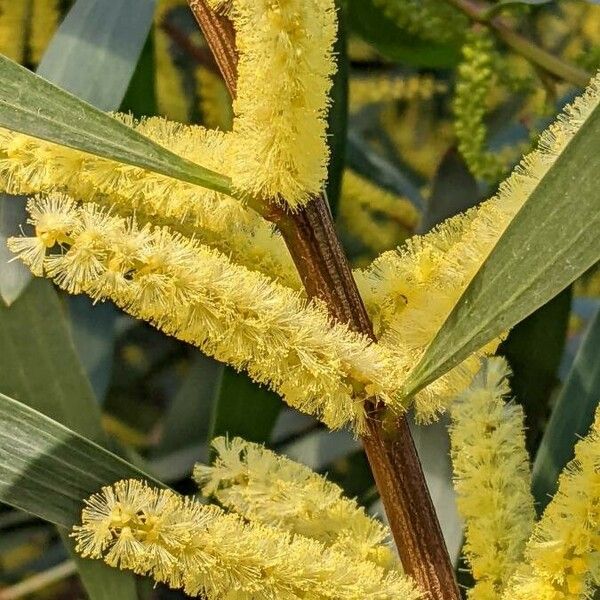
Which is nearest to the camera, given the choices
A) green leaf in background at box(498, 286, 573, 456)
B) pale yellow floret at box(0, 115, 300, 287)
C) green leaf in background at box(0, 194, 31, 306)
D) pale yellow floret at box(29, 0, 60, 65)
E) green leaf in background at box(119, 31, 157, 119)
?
pale yellow floret at box(0, 115, 300, 287)

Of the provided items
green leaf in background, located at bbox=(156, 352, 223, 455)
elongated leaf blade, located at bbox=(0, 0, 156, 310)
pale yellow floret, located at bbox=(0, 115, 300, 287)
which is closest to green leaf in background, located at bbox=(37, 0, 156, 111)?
elongated leaf blade, located at bbox=(0, 0, 156, 310)

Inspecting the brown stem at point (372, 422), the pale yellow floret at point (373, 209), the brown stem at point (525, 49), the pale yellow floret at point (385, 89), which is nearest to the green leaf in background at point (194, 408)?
the pale yellow floret at point (373, 209)

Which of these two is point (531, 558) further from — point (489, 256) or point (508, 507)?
point (489, 256)

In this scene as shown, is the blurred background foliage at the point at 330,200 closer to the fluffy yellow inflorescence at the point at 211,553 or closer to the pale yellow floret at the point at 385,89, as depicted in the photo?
the pale yellow floret at the point at 385,89

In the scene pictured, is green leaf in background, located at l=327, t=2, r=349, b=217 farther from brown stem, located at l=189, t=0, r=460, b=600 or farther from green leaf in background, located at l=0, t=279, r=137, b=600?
brown stem, located at l=189, t=0, r=460, b=600

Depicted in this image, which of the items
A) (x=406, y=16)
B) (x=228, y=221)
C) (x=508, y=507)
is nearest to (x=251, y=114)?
(x=228, y=221)
